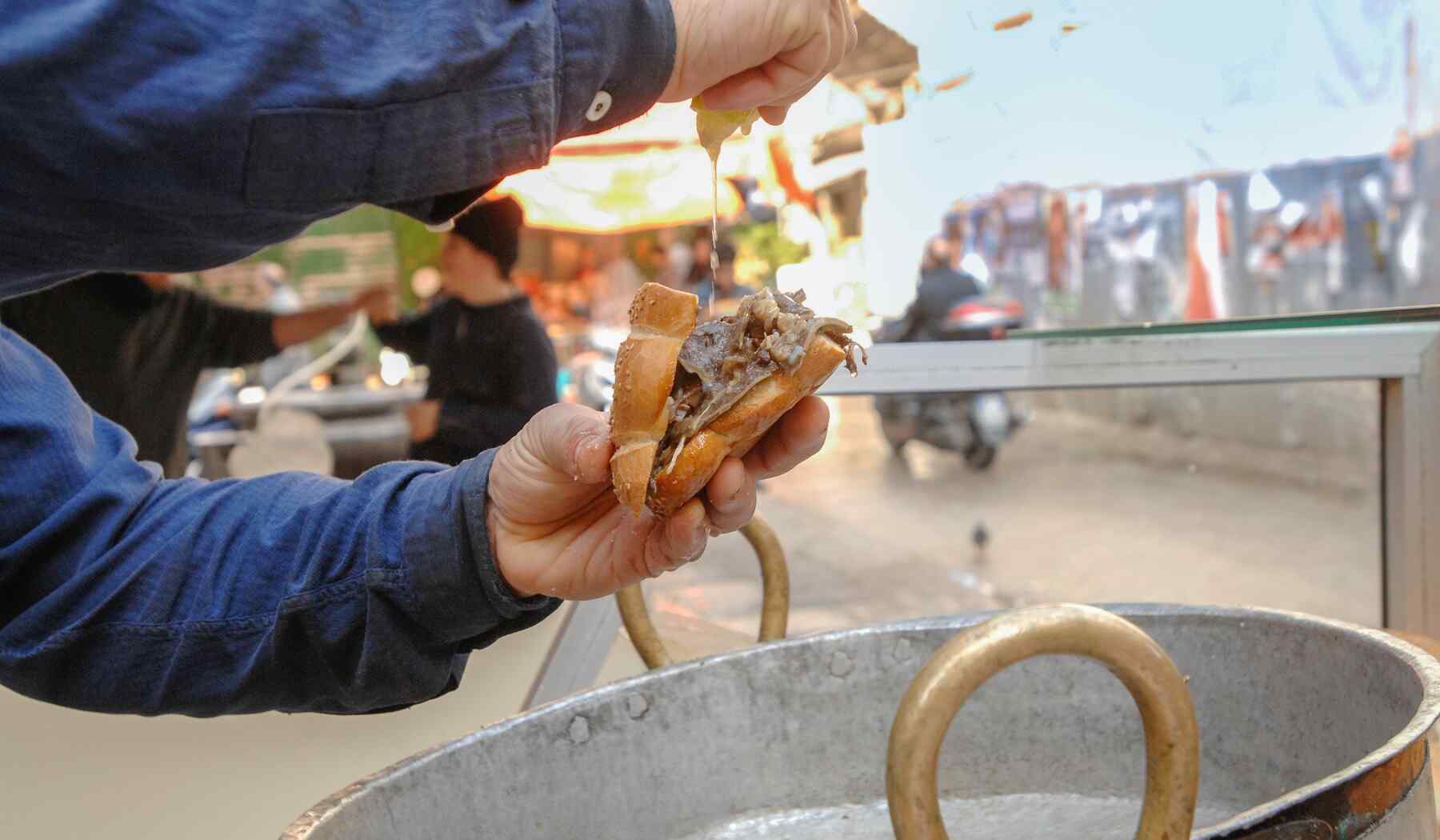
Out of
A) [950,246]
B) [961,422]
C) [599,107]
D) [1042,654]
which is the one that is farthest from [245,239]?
[961,422]

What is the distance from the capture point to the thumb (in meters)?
1.10

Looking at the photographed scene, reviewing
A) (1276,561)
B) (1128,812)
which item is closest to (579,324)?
(1276,561)

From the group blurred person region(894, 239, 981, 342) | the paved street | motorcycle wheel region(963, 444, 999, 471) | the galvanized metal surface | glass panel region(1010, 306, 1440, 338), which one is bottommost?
the paved street

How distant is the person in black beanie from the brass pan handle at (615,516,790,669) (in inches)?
49.5

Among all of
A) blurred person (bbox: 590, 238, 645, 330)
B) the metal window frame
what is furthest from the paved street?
blurred person (bbox: 590, 238, 645, 330)

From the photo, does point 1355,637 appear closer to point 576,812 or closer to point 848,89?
point 576,812

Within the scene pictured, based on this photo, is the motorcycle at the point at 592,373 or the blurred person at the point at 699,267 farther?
the blurred person at the point at 699,267

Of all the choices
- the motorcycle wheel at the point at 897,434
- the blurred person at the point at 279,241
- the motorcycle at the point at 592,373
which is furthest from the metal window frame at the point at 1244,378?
the motorcycle wheel at the point at 897,434

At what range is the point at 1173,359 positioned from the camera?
2.24 m

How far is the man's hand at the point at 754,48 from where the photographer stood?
973 millimetres

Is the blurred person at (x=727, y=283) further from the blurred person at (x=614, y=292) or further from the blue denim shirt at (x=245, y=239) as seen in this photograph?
the blue denim shirt at (x=245, y=239)

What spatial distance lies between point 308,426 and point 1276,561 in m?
4.60

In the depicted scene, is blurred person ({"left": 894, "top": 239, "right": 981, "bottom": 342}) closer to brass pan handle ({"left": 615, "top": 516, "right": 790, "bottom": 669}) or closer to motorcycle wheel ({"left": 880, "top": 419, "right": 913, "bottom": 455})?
brass pan handle ({"left": 615, "top": 516, "right": 790, "bottom": 669})

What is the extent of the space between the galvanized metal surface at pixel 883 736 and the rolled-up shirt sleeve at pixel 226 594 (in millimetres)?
151
